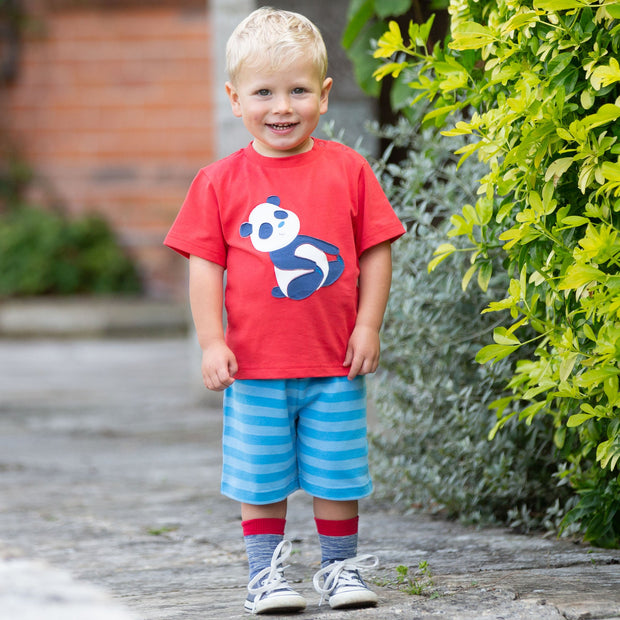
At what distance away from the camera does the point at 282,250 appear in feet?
7.89

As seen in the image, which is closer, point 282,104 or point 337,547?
point 282,104

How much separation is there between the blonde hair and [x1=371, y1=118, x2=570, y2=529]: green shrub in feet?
2.77

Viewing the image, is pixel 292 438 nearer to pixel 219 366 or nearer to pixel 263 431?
pixel 263 431

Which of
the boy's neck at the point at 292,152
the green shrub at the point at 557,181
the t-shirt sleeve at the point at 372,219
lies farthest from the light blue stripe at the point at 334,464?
the boy's neck at the point at 292,152

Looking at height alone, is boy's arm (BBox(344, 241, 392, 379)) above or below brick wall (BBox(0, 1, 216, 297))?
below

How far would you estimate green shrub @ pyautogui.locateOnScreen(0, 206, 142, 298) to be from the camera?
1116cm

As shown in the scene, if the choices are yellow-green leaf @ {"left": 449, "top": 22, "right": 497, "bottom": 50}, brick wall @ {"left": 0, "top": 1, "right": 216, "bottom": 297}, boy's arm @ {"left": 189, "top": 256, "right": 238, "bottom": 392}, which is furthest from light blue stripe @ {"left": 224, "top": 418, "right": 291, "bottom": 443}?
brick wall @ {"left": 0, "top": 1, "right": 216, "bottom": 297}

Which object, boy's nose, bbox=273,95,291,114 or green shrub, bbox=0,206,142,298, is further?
green shrub, bbox=0,206,142,298

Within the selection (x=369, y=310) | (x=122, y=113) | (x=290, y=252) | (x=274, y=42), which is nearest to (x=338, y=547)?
(x=369, y=310)

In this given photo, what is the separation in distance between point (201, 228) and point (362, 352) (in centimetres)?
47

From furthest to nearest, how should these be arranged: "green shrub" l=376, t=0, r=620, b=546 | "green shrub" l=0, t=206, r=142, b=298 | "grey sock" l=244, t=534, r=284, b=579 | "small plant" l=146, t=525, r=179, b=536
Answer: "green shrub" l=0, t=206, r=142, b=298 < "small plant" l=146, t=525, r=179, b=536 < "grey sock" l=244, t=534, r=284, b=579 < "green shrub" l=376, t=0, r=620, b=546

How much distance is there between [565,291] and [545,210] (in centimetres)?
19

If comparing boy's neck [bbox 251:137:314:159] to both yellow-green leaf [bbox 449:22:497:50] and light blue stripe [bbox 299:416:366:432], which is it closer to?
yellow-green leaf [bbox 449:22:497:50]

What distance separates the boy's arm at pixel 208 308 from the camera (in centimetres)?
241
